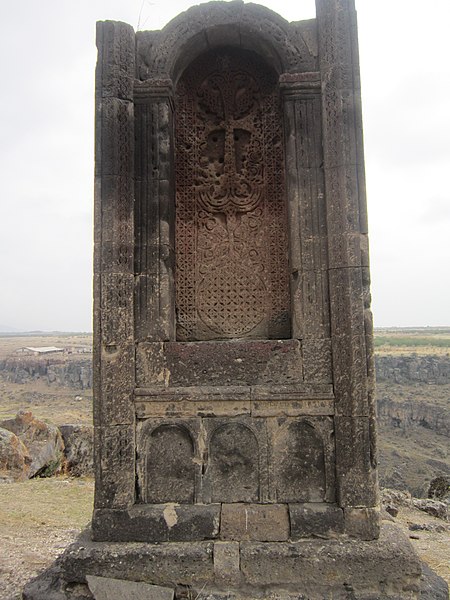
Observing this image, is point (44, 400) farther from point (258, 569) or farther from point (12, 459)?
point (258, 569)

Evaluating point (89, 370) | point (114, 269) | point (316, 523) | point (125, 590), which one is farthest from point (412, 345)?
point (125, 590)

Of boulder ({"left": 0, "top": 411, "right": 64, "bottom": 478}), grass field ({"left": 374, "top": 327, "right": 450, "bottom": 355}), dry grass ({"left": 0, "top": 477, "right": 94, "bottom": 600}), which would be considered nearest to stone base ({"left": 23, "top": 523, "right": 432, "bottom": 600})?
dry grass ({"left": 0, "top": 477, "right": 94, "bottom": 600})

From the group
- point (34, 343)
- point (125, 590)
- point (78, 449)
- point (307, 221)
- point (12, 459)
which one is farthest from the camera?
point (34, 343)

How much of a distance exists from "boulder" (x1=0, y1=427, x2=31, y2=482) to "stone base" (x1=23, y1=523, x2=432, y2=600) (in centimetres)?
530

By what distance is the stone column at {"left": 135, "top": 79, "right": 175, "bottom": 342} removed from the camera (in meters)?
4.29

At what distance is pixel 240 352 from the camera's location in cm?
421

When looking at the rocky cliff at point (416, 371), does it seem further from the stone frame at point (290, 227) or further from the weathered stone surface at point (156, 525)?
the weathered stone surface at point (156, 525)

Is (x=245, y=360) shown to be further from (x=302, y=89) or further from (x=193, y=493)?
(x=302, y=89)

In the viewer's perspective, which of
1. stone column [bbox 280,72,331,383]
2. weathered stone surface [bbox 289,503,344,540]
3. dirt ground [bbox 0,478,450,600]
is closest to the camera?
weathered stone surface [bbox 289,503,344,540]

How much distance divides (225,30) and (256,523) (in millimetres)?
4264

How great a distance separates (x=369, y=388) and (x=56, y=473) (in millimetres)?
7434

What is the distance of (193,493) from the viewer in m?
4.13

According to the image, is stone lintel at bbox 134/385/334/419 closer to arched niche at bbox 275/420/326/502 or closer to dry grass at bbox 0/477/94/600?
arched niche at bbox 275/420/326/502

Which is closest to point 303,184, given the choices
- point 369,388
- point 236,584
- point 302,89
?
point 302,89
